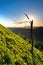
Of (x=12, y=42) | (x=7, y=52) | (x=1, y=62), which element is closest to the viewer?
(x=1, y=62)

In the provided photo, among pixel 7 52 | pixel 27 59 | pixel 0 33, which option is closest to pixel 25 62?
pixel 27 59

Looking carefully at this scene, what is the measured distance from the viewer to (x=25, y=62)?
30406 millimetres

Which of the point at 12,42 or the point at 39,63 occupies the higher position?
the point at 12,42

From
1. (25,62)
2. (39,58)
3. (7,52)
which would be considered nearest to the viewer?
(7,52)

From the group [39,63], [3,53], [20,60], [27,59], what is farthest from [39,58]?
[3,53]

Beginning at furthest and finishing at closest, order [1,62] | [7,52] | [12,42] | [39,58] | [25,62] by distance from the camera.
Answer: [39,58], [12,42], [25,62], [7,52], [1,62]

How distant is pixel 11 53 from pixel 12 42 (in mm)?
4347

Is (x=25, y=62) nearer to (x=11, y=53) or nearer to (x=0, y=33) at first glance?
(x=11, y=53)

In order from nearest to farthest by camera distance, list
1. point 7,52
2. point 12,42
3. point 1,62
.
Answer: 1. point 1,62
2. point 7,52
3. point 12,42

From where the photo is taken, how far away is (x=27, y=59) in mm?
31500

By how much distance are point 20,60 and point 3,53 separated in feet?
8.78

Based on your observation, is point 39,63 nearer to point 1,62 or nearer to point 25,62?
point 25,62

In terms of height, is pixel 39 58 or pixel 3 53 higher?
pixel 3 53

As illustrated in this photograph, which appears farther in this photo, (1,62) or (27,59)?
(27,59)
